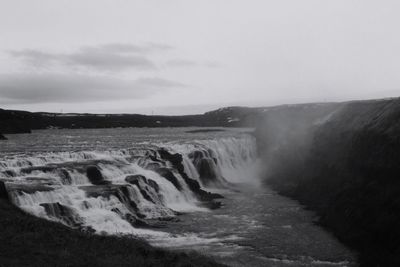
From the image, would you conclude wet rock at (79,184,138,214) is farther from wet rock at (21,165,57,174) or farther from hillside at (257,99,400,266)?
hillside at (257,99,400,266)

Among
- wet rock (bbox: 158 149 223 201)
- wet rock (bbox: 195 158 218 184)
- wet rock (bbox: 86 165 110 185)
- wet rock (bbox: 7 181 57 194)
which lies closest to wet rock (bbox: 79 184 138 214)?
wet rock (bbox: 86 165 110 185)

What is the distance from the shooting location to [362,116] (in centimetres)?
3972

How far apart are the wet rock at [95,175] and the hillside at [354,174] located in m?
16.3

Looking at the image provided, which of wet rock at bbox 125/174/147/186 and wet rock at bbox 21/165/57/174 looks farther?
wet rock at bbox 125/174/147/186

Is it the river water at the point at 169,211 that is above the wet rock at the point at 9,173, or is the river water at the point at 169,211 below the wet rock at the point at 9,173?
below

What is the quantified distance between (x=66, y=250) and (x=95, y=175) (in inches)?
802

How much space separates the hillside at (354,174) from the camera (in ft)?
77.8

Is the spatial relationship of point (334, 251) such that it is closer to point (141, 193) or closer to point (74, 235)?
point (74, 235)

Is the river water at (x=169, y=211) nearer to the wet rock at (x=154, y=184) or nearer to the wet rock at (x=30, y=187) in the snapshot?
the wet rock at (x=30, y=187)

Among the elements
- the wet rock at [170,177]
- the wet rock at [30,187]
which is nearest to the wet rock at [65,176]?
the wet rock at [30,187]

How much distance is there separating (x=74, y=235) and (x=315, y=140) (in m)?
32.7

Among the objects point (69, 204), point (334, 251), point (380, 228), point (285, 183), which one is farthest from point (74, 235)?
point (285, 183)

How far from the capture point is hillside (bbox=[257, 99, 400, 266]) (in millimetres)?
23703

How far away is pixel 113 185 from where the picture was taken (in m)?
34.0
